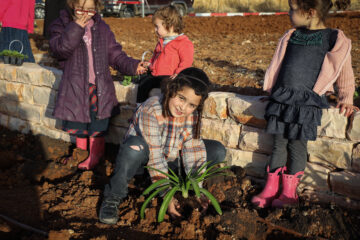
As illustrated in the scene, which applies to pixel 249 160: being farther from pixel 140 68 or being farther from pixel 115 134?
pixel 115 134

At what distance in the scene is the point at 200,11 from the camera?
14.7 metres

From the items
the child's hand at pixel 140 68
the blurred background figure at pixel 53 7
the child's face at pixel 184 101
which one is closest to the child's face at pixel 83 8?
the child's hand at pixel 140 68

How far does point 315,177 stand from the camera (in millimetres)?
2709

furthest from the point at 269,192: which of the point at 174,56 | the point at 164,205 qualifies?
the point at 174,56

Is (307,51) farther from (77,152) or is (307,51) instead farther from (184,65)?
(77,152)

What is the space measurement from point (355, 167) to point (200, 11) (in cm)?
1329

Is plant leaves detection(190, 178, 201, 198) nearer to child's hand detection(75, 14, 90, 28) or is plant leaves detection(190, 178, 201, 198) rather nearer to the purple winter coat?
the purple winter coat

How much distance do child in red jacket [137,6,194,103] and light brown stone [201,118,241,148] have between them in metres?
0.61

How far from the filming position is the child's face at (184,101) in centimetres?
235

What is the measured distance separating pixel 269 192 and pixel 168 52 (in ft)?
5.28

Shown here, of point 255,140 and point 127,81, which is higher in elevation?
point 127,81

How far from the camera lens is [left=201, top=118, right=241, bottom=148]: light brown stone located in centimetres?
295

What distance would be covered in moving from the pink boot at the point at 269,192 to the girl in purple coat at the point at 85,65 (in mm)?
A: 1543

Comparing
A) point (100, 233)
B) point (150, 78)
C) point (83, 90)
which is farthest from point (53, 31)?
point (100, 233)
